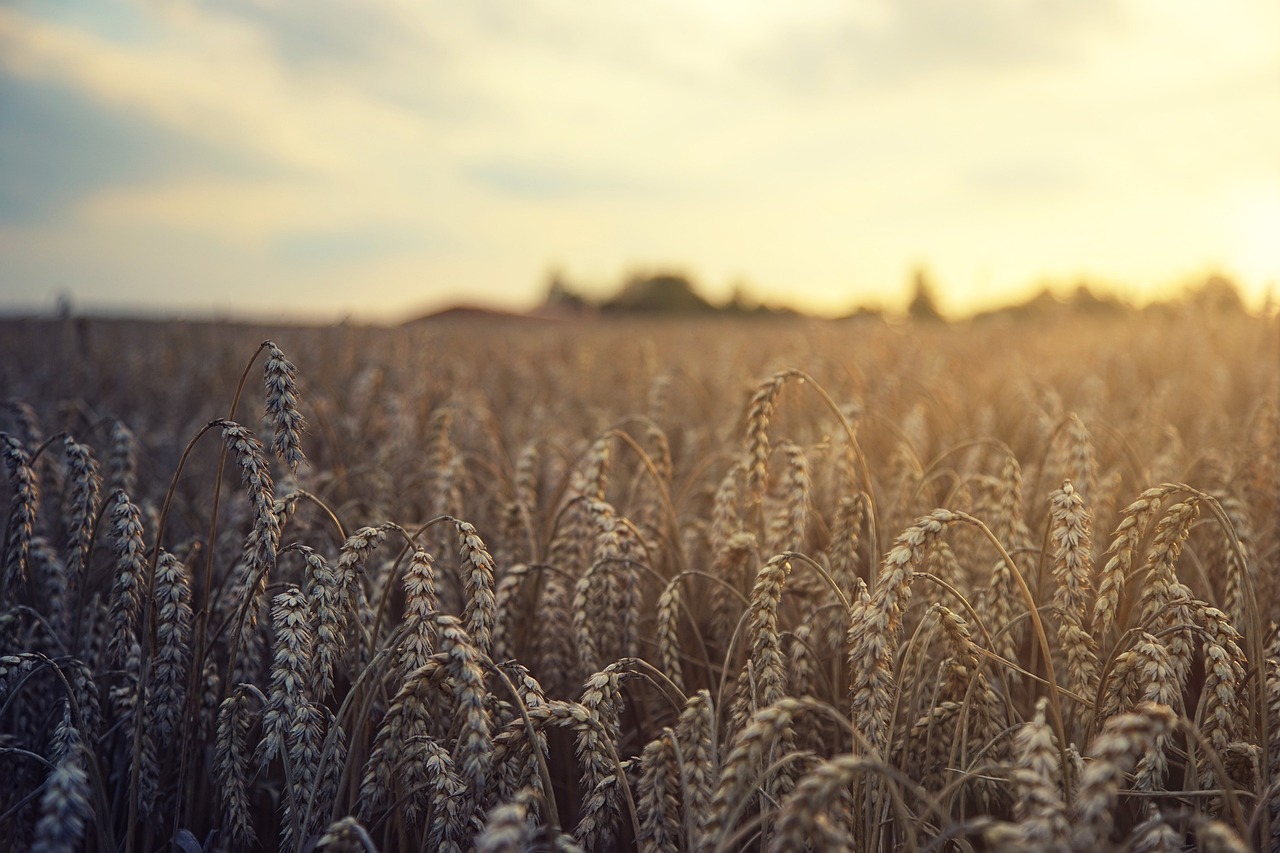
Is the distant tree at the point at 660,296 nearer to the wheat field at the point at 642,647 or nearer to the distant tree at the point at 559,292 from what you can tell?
the distant tree at the point at 559,292

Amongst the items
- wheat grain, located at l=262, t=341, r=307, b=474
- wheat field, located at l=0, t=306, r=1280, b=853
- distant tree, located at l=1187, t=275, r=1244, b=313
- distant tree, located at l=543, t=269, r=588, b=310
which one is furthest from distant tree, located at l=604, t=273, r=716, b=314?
wheat grain, located at l=262, t=341, r=307, b=474

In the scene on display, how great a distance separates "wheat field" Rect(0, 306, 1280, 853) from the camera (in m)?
1.36

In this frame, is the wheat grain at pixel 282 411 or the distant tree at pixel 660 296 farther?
the distant tree at pixel 660 296

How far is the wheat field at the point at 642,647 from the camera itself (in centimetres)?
136

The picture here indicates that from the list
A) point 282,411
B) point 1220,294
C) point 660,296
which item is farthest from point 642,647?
point 660,296

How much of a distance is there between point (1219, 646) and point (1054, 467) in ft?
4.28

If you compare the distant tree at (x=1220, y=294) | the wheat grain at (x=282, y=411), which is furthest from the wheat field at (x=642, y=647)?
the distant tree at (x=1220, y=294)

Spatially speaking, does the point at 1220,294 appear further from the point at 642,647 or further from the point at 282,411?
the point at 282,411

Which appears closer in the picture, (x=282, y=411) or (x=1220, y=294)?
(x=282, y=411)

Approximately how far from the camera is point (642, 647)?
2.47m

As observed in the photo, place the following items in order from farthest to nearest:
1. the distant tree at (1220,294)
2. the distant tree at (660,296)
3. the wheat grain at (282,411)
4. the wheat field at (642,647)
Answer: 1. the distant tree at (660,296)
2. the distant tree at (1220,294)
3. the wheat grain at (282,411)
4. the wheat field at (642,647)

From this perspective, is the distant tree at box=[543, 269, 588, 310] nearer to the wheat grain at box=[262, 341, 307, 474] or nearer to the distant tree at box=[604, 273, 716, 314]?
the distant tree at box=[604, 273, 716, 314]

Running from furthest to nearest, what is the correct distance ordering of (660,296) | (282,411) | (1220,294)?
(660,296) < (1220,294) < (282,411)

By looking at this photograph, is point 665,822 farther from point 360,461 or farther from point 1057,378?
point 1057,378
